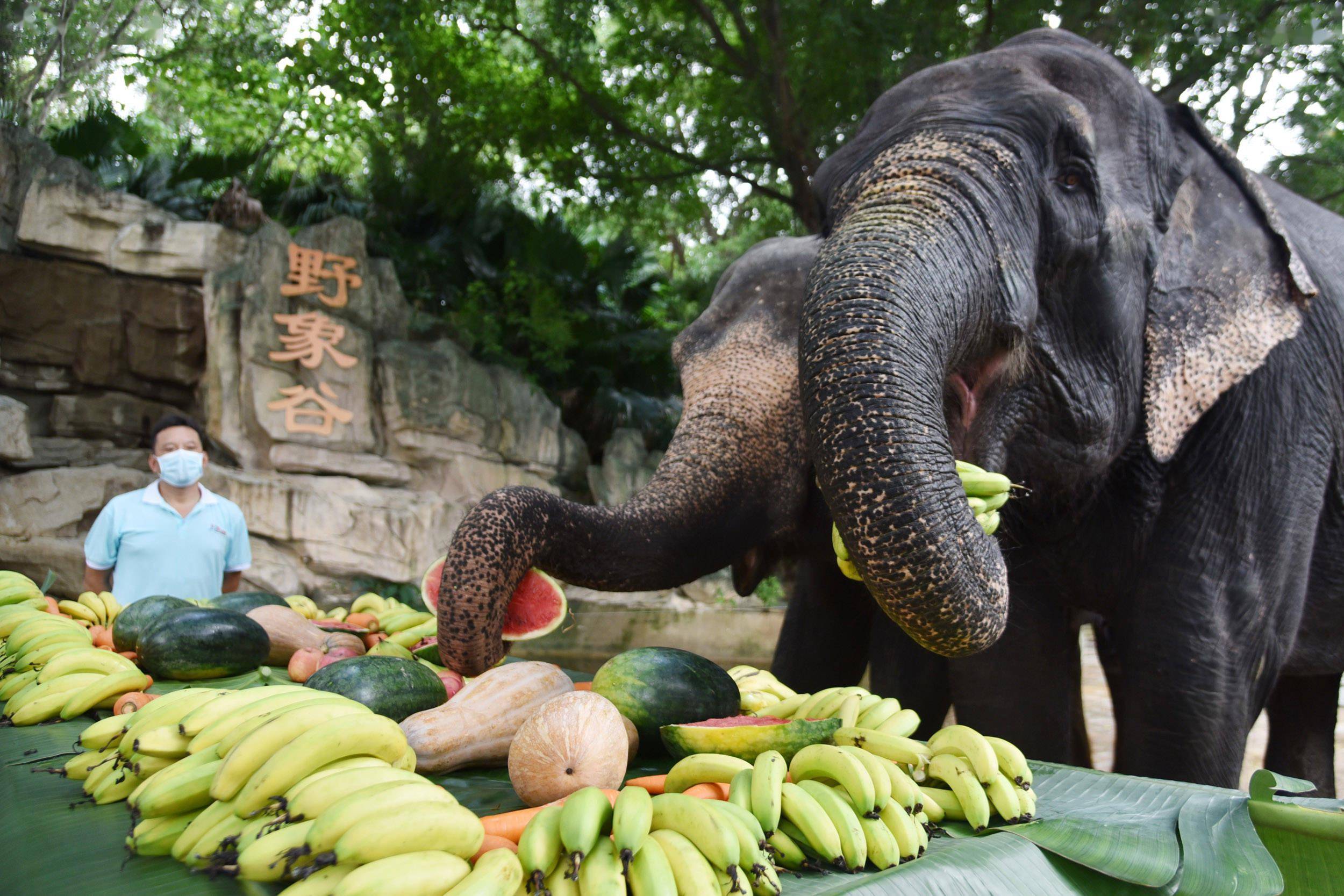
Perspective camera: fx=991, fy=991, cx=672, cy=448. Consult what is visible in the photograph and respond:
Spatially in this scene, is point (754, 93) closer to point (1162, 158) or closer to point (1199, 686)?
Answer: point (1162, 158)

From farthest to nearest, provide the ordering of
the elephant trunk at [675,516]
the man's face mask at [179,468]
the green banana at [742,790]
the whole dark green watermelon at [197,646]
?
the man's face mask at [179,468] < the whole dark green watermelon at [197,646] < the elephant trunk at [675,516] < the green banana at [742,790]

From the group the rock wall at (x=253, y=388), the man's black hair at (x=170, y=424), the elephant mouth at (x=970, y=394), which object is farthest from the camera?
the rock wall at (x=253, y=388)

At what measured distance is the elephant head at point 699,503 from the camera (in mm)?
2389

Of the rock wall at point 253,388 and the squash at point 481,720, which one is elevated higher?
the rock wall at point 253,388

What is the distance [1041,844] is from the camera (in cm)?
160

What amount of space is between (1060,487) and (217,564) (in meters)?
3.69

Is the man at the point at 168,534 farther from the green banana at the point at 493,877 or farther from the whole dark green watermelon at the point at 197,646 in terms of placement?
the green banana at the point at 493,877

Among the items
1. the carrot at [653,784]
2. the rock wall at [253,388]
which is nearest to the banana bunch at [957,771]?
the carrot at [653,784]

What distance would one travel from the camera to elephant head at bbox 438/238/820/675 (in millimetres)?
2389

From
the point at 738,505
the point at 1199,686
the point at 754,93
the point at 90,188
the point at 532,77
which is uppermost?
the point at 532,77

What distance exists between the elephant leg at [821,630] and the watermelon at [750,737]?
2.71 metres

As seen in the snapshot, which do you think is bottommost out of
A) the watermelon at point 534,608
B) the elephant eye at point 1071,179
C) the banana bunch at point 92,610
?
the banana bunch at point 92,610

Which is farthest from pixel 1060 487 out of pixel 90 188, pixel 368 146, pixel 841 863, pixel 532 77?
pixel 368 146

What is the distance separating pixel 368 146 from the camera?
43.7ft
